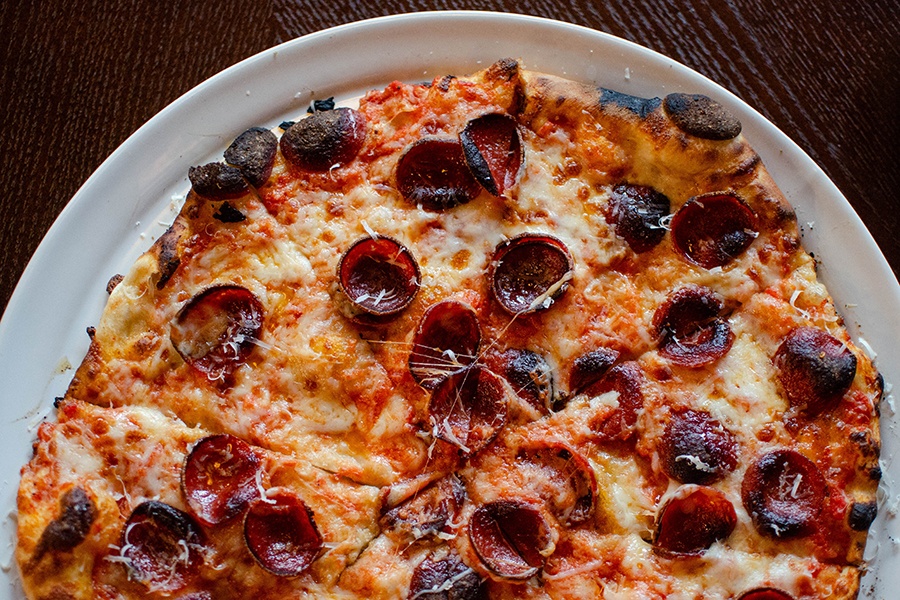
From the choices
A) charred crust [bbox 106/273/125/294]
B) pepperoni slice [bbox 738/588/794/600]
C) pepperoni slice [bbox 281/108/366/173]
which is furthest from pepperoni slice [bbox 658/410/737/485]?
charred crust [bbox 106/273/125/294]

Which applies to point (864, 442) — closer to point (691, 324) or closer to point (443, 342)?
point (691, 324)

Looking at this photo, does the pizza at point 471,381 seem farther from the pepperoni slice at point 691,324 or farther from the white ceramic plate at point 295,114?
the white ceramic plate at point 295,114

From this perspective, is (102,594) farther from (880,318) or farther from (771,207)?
(880,318)

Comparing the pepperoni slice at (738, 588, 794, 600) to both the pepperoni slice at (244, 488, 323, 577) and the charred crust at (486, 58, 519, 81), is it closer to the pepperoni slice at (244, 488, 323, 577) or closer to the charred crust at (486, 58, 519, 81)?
the pepperoni slice at (244, 488, 323, 577)

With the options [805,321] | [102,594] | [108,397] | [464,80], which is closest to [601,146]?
[464,80]

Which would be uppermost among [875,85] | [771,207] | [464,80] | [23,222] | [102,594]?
[875,85]
